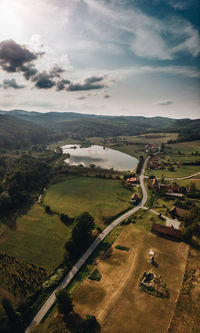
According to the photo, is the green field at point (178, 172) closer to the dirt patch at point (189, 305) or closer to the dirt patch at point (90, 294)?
the dirt patch at point (189, 305)

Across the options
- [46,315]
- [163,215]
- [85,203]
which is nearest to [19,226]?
[85,203]

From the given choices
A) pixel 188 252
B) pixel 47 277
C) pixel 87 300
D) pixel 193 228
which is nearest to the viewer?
pixel 87 300

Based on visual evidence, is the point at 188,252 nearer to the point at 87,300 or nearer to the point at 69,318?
the point at 87,300

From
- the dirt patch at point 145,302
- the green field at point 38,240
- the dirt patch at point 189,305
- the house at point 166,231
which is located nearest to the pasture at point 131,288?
the dirt patch at point 145,302

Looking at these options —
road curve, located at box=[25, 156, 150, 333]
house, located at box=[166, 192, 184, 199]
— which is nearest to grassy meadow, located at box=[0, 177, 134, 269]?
road curve, located at box=[25, 156, 150, 333]

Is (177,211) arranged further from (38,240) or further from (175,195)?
(38,240)
